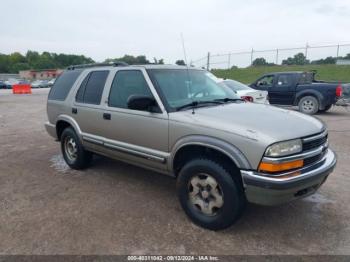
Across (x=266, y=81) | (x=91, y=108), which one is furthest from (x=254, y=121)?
(x=266, y=81)

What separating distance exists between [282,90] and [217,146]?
33.2ft

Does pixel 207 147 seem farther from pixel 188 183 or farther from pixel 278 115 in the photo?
pixel 278 115

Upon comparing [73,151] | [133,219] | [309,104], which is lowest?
[133,219]

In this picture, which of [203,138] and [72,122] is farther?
[72,122]

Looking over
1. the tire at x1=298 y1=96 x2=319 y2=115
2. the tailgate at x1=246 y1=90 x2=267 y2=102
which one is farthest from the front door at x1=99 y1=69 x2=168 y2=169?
the tire at x1=298 y1=96 x2=319 y2=115

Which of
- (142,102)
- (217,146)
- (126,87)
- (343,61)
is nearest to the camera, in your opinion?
(217,146)

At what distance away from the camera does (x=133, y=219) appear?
3557 millimetres

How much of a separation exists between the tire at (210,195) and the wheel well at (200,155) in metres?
0.07

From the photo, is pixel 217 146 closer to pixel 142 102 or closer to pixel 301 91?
pixel 142 102

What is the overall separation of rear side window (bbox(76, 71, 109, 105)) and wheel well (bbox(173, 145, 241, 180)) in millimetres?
1703

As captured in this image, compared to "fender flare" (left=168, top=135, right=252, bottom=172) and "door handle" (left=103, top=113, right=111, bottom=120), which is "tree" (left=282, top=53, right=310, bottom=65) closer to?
"door handle" (left=103, top=113, right=111, bottom=120)

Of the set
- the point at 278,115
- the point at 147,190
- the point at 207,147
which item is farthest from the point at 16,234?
the point at 278,115

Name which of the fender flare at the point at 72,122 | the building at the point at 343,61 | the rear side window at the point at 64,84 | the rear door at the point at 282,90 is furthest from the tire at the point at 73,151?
the building at the point at 343,61

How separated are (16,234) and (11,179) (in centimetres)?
195
